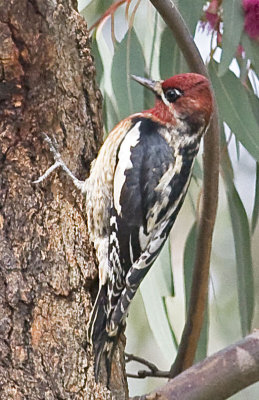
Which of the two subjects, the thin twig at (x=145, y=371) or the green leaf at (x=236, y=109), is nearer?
the thin twig at (x=145, y=371)

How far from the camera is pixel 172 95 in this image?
7.48 feet

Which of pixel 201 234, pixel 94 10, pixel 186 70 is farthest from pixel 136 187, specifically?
pixel 94 10

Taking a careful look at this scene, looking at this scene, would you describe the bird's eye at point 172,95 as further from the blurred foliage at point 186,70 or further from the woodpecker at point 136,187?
the blurred foliage at point 186,70

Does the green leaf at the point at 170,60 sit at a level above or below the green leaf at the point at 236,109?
above

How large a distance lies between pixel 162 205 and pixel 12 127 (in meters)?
0.44

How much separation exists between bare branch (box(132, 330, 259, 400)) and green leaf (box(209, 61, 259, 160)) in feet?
2.86

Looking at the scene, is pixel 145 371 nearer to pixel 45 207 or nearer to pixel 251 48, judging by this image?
pixel 45 207

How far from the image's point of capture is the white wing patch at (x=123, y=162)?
212 centimetres

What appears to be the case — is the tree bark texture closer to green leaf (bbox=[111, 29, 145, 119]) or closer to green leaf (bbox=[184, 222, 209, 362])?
green leaf (bbox=[111, 29, 145, 119])

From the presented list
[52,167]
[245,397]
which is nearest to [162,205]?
[52,167]

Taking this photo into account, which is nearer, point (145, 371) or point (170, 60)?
point (145, 371)

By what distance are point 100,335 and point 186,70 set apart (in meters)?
1.03

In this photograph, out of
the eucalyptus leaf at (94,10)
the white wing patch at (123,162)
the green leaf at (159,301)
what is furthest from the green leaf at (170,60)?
the green leaf at (159,301)

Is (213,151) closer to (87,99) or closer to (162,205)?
(162,205)
